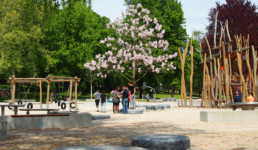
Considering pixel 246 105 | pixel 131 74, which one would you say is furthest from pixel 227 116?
pixel 131 74

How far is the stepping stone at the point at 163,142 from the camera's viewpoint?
773 centimetres

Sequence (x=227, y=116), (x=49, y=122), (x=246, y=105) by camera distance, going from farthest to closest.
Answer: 1. (x=246, y=105)
2. (x=227, y=116)
3. (x=49, y=122)

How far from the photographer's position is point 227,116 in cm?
1612

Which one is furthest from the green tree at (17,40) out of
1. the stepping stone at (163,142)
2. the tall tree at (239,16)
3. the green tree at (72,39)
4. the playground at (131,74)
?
the stepping stone at (163,142)

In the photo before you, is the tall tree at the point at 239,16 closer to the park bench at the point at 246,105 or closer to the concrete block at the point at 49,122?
the park bench at the point at 246,105

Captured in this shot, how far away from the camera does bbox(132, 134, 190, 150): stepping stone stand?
25.4ft

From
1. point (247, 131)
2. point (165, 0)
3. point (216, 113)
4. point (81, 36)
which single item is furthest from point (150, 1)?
point (247, 131)

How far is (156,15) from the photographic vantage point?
46.8m

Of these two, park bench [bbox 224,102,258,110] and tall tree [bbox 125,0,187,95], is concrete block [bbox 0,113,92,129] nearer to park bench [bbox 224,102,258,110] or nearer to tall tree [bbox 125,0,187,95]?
park bench [bbox 224,102,258,110]

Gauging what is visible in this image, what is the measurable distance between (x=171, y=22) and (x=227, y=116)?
3302 centimetres

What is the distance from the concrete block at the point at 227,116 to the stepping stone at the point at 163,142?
26.2 feet

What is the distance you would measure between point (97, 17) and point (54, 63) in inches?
431

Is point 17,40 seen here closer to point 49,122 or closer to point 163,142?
point 49,122

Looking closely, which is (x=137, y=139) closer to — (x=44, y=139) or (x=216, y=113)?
(x=44, y=139)
